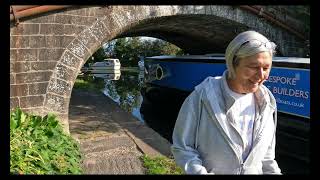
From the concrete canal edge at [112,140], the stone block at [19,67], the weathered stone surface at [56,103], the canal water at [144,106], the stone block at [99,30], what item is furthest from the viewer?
the canal water at [144,106]

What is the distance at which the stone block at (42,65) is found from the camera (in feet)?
19.9

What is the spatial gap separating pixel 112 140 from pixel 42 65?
166 centimetres

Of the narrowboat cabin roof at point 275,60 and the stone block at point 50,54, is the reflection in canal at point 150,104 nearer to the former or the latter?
the narrowboat cabin roof at point 275,60

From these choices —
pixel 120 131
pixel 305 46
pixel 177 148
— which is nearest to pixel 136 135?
pixel 120 131

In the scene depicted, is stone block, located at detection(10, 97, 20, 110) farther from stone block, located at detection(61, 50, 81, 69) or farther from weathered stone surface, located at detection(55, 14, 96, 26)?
weathered stone surface, located at detection(55, 14, 96, 26)

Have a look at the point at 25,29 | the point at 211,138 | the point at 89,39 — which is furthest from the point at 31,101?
the point at 211,138

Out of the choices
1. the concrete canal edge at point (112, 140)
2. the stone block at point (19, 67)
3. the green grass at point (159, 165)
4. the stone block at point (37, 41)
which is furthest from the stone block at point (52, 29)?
the green grass at point (159, 165)

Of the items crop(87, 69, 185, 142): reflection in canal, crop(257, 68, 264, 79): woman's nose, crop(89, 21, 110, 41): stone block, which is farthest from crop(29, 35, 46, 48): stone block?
crop(257, 68, 264, 79): woman's nose

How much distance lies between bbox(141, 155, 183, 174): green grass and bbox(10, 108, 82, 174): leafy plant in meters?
0.89

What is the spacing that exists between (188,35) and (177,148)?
10.6m

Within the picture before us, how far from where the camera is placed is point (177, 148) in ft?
5.35

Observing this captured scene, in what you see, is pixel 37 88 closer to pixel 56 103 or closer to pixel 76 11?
pixel 56 103

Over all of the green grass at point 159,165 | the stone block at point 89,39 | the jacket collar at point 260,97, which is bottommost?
the green grass at point 159,165

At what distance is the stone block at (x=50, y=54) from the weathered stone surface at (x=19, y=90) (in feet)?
1.70
